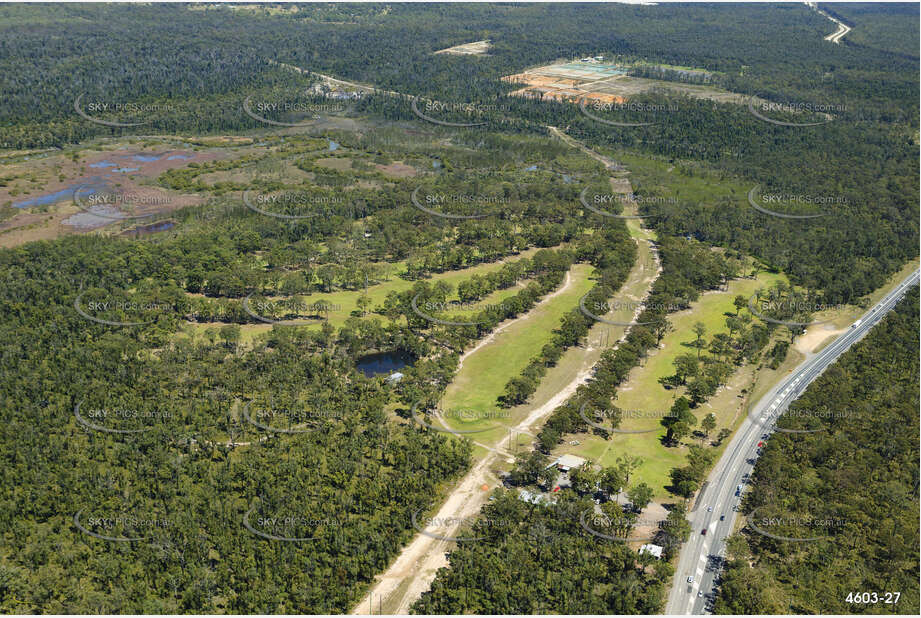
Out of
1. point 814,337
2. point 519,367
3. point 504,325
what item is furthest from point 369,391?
point 814,337

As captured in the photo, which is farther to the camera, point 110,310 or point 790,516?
point 110,310

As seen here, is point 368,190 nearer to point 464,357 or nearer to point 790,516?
point 464,357

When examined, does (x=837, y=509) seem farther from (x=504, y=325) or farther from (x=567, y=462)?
(x=504, y=325)

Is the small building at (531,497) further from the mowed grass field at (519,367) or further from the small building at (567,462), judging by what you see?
the mowed grass field at (519,367)

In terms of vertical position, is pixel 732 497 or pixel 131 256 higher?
pixel 131 256

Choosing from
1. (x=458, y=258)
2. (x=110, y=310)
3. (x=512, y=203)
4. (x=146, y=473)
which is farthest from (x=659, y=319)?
(x=110, y=310)

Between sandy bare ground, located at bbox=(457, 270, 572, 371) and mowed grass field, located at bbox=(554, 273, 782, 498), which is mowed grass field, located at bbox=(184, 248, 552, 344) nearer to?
sandy bare ground, located at bbox=(457, 270, 572, 371)

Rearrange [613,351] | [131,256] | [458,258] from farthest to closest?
1. [458,258]
2. [131,256]
3. [613,351]
